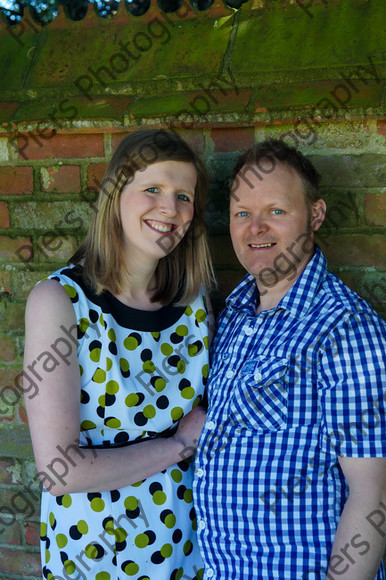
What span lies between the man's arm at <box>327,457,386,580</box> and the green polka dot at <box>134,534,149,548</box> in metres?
0.56

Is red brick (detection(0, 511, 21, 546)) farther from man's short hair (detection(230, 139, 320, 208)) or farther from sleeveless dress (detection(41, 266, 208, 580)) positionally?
man's short hair (detection(230, 139, 320, 208))

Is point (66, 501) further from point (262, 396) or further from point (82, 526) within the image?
point (262, 396)

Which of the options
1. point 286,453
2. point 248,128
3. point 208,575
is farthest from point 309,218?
point 208,575

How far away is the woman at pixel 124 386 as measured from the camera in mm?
1791

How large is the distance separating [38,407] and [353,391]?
841 millimetres

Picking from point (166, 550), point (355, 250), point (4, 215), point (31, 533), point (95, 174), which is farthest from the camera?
point (31, 533)

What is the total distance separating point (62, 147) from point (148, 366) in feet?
2.86

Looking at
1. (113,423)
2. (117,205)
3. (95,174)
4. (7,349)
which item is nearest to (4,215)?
(95,174)

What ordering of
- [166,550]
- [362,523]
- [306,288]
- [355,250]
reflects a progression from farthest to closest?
1. [355,250]
2. [166,550]
3. [306,288]
4. [362,523]

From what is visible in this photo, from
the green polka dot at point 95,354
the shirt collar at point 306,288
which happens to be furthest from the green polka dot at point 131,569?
the shirt collar at point 306,288

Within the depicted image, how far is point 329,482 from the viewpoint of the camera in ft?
5.62

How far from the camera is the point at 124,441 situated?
6.31 feet

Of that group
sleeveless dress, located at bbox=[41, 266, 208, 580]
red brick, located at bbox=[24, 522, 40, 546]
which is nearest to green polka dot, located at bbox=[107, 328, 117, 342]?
sleeveless dress, located at bbox=[41, 266, 208, 580]

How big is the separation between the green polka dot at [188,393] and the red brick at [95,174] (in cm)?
79
